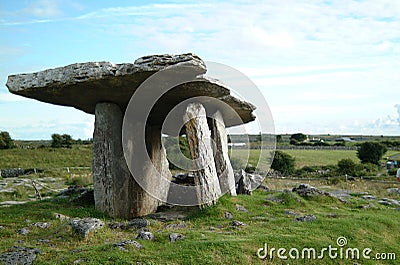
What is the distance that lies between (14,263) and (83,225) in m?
1.68

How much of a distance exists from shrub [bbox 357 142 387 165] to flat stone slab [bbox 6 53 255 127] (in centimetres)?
3019

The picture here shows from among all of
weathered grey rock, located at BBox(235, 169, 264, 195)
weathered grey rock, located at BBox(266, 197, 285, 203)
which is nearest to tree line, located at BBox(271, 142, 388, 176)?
weathered grey rock, located at BBox(235, 169, 264, 195)

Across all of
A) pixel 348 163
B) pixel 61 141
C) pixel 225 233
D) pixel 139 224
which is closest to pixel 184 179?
pixel 139 224

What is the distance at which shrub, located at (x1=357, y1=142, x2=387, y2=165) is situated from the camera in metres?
37.7

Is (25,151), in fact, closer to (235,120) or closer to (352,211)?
(235,120)

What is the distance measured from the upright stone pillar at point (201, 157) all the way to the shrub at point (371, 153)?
3115 centimetres

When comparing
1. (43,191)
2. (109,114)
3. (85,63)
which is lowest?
(43,191)

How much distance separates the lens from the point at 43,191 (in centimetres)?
1748

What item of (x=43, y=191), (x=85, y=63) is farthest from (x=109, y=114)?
(x=43, y=191)

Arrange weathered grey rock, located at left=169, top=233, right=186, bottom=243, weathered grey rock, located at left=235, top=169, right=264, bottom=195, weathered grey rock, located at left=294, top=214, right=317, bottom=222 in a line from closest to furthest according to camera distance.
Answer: weathered grey rock, located at left=169, top=233, right=186, bottom=243, weathered grey rock, located at left=294, top=214, right=317, bottom=222, weathered grey rock, located at left=235, top=169, right=264, bottom=195

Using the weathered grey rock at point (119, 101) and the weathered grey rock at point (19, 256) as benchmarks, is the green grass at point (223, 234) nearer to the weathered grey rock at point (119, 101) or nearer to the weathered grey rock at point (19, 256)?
the weathered grey rock at point (19, 256)

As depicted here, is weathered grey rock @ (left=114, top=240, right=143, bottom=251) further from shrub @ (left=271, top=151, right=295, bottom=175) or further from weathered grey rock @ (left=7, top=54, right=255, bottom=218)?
shrub @ (left=271, top=151, right=295, bottom=175)

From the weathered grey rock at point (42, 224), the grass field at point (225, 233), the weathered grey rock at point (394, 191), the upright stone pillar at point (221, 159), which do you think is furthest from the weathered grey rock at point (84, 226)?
the weathered grey rock at point (394, 191)

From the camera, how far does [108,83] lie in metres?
9.20
